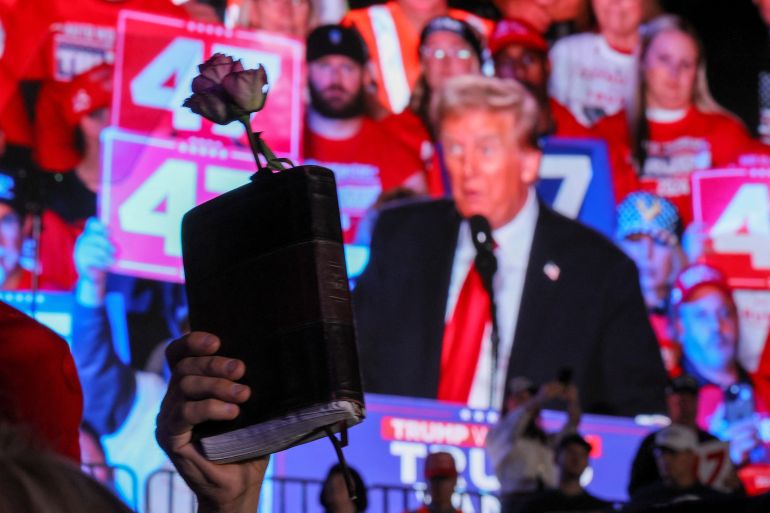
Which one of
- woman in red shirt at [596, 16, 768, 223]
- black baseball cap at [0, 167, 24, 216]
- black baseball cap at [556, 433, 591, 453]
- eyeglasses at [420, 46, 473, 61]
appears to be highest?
eyeglasses at [420, 46, 473, 61]

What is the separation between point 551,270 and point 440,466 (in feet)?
→ 7.96

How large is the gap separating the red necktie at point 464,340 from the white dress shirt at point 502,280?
1.1 inches

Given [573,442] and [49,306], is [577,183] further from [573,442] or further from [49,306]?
[49,306]

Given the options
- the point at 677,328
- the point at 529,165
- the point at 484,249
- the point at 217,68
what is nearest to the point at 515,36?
the point at 529,165

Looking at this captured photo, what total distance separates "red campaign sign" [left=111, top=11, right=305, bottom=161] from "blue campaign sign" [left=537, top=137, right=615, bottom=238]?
134cm

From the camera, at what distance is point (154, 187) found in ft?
20.2

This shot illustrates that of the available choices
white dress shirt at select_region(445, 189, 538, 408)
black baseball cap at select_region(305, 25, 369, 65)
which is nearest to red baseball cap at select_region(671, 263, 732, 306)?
white dress shirt at select_region(445, 189, 538, 408)

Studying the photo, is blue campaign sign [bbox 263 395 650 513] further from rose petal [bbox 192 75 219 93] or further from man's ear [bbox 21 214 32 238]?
rose petal [bbox 192 75 219 93]

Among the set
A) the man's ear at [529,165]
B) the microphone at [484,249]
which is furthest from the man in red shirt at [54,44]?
the man's ear at [529,165]

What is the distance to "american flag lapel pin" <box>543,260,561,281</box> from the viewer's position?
6590 millimetres

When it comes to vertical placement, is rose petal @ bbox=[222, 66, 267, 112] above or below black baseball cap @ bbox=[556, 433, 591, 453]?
above

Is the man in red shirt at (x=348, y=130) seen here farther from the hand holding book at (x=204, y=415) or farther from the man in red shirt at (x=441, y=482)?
the hand holding book at (x=204, y=415)

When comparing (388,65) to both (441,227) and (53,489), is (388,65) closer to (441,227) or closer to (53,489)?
(441,227)

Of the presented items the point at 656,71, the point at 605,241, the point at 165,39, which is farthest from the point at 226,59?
the point at 656,71
